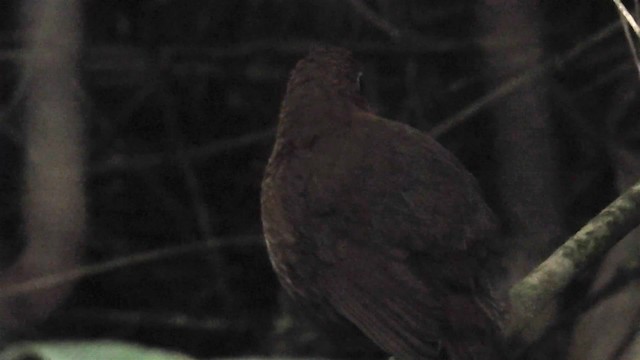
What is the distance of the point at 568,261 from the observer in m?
2.38

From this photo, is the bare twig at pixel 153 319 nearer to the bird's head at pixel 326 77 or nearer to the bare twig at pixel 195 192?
the bare twig at pixel 195 192

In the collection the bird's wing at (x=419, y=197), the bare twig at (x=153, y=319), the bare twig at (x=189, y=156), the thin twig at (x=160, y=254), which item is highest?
the bird's wing at (x=419, y=197)

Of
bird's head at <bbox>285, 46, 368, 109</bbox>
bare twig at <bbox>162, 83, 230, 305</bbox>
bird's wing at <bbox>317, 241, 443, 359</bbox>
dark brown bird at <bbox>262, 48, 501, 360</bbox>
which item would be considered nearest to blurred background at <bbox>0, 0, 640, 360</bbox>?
bare twig at <bbox>162, 83, 230, 305</bbox>

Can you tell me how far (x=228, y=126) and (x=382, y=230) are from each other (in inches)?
63.2

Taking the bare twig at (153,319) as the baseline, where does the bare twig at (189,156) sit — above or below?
above

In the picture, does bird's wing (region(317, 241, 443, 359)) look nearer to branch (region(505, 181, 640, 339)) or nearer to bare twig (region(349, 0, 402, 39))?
branch (region(505, 181, 640, 339))

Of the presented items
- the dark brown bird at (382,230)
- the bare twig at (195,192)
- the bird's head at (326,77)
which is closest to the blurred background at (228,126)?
the bare twig at (195,192)

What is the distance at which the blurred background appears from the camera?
366 cm

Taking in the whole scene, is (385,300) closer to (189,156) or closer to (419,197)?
(419,197)

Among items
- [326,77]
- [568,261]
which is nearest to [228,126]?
[326,77]

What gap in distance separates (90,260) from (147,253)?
0.17m

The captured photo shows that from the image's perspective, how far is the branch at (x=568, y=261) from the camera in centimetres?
234

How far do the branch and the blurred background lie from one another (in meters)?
0.91

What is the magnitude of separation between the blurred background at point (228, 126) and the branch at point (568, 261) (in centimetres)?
91
